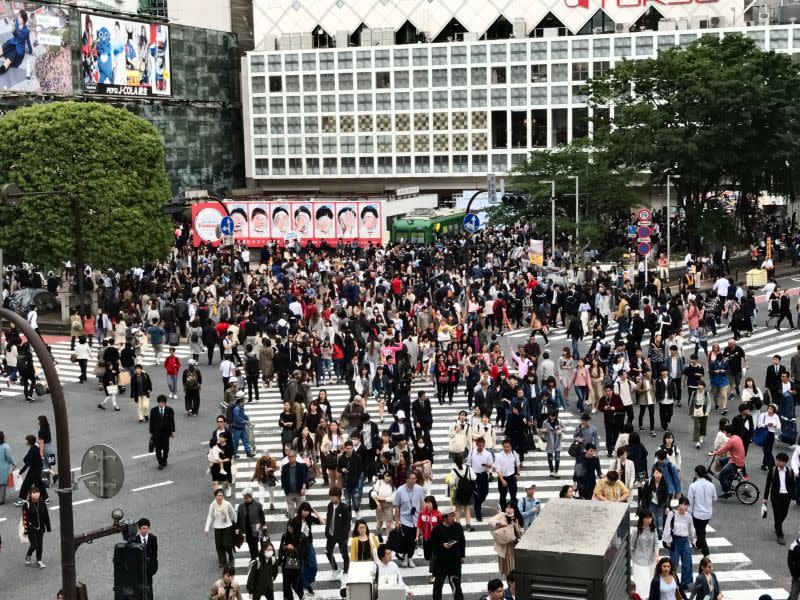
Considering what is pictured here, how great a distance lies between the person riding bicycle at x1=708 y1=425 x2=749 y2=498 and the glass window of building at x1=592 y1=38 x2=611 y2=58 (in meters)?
67.2

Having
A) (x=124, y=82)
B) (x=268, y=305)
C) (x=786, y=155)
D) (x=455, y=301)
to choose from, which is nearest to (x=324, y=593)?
(x=268, y=305)

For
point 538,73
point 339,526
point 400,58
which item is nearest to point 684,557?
point 339,526

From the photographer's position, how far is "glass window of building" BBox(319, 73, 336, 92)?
9012 centimetres

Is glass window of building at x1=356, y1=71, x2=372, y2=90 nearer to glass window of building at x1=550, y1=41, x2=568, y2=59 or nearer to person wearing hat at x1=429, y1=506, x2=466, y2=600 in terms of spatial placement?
glass window of building at x1=550, y1=41, x2=568, y2=59

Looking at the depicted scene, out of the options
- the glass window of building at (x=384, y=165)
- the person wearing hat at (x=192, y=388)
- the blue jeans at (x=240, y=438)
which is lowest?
the blue jeans at (x=240, y=438)

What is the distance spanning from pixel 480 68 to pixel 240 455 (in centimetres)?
6634

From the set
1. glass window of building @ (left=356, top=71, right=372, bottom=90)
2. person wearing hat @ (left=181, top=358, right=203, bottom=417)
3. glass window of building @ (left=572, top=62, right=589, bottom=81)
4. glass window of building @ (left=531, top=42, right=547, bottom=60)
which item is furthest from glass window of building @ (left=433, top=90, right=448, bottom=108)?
person wearing hat @ (left=181, top=358, right=203, bottom=417)

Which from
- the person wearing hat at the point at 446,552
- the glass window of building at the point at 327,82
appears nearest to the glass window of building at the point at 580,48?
the glass window of building at the point at 327,82

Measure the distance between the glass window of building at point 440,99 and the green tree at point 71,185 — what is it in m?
44.6

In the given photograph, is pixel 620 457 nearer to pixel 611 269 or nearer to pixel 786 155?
pixel 611 269

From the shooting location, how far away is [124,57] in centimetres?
7912

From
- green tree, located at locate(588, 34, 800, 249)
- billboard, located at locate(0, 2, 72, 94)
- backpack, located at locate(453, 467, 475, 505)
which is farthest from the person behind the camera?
billboard, located at locate(0, 2, 72, 94)

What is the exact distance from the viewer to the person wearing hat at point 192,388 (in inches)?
1074

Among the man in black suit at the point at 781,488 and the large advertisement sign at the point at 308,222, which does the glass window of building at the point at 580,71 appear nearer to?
the large advertisement sign at the point at 308,222
